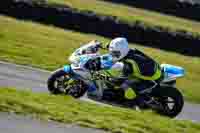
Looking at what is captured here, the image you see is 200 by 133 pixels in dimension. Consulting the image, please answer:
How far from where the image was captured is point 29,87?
15852mm

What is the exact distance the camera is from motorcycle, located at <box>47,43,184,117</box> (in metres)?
14.5

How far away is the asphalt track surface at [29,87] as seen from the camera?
1015 cm

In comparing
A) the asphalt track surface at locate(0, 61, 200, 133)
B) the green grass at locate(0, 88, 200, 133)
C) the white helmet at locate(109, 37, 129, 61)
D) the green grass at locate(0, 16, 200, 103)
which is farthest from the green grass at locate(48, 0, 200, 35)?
the green grass at locate(0, 88, 200, 133)

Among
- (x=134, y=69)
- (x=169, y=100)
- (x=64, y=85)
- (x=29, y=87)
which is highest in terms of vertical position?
(x=134, y=69)

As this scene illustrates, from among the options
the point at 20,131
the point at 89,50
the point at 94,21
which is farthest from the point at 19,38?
the point at 20,131

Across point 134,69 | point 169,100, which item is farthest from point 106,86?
point 169,100

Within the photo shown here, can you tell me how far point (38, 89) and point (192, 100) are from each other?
5.39 meters

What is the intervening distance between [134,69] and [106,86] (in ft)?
2.43

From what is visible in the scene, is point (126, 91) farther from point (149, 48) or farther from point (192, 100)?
point (149, 48)

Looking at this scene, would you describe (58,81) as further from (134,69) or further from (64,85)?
(134,69)

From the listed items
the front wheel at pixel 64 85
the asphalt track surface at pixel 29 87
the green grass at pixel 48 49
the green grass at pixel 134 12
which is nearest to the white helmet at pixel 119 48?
the front wheel at pixel 64 85

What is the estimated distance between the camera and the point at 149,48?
30906mm

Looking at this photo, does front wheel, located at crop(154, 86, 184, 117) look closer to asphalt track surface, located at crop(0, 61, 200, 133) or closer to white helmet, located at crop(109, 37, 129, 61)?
asphalt track surface, located at crop(0, 61, 200, 133)

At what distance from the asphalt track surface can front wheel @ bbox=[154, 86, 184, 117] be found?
0.83m
